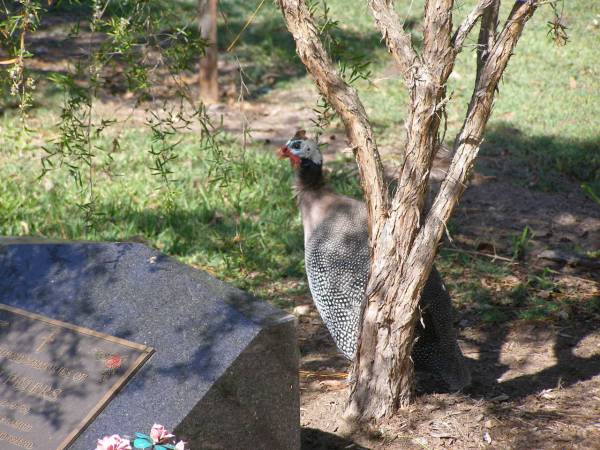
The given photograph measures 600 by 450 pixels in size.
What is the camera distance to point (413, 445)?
350cm

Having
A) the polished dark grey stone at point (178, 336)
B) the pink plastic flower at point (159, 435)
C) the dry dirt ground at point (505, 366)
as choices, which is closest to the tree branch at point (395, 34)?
the dry dirt ground at point (505, 366)

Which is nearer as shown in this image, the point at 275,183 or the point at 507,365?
the point at 507,365

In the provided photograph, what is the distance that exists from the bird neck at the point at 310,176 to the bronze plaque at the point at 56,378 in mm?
2045

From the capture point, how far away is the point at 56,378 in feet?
9.50

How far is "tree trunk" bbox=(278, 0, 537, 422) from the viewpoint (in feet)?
10.6

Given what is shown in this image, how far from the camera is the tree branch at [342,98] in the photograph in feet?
11.0

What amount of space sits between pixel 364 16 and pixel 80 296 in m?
9.78

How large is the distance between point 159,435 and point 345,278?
1946 mm

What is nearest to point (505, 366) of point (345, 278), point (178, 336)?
point (345, 278)

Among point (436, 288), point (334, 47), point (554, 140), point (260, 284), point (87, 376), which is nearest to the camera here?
point (87, 376)

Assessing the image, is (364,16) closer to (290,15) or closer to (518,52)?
(518,52)

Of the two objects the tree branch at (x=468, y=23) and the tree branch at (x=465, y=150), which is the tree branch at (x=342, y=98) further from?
the tree branch at (x=468, y=23)

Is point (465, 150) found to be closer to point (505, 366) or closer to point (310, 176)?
point (310, 176)

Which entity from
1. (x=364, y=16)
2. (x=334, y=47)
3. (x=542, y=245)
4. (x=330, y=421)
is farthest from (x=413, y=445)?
(x=364, y=16)
